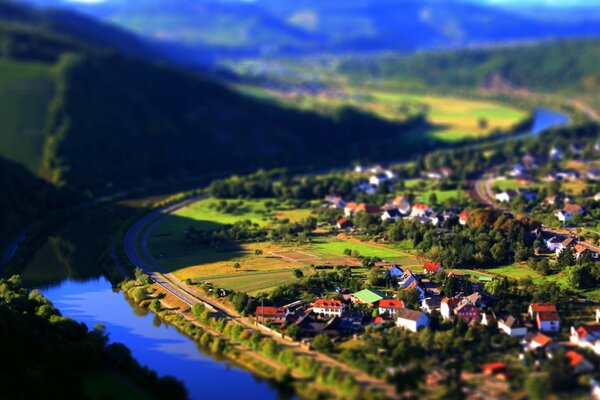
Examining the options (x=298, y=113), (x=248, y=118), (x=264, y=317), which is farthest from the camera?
(x=298, y=113)

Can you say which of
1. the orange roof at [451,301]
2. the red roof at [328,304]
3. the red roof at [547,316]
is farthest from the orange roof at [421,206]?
the red roof at [547,316]

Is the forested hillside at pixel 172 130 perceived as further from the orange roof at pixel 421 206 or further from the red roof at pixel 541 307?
the red roof at pixel 541 307

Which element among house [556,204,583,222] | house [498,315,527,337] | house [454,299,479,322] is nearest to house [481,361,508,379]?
house [498,315,527,337]

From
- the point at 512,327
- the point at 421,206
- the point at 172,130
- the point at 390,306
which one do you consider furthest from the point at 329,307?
the point at 172,130

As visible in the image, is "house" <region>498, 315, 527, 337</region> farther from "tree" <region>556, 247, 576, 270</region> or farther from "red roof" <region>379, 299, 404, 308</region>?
"tree" <region>556, 247, 576, 270</region>

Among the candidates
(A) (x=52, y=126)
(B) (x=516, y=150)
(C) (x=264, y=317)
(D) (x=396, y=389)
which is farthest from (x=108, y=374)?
(B) (x=516, y=150)

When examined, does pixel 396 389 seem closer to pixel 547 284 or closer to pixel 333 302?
pixel 333 302
